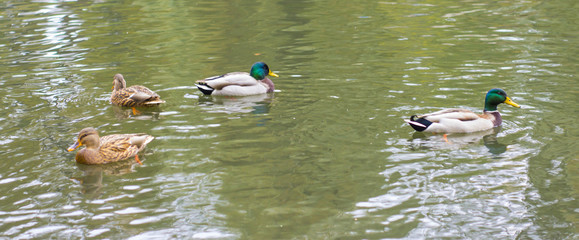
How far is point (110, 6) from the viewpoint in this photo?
2747cm

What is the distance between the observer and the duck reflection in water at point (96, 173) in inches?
325

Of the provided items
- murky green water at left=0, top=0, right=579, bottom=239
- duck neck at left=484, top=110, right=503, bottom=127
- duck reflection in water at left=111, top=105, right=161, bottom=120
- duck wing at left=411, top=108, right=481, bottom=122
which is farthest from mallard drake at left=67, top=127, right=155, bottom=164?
duck neck at left=484, top=110, right=503, bottom=127

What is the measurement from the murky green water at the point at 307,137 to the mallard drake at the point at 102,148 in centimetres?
16

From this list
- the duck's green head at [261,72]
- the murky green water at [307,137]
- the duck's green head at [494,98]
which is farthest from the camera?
the duck's green head at [261,72]

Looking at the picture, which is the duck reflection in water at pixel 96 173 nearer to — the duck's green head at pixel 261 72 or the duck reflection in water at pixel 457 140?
the duck reflection in water at pixel 457 140

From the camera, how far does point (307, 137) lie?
10000 millimetres

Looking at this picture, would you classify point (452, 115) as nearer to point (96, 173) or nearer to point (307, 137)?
point (307, 137)

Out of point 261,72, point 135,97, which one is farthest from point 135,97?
point 261,72

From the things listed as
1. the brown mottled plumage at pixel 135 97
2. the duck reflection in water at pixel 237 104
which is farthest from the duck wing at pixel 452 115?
the brown mottled plumage at pixel 135 97

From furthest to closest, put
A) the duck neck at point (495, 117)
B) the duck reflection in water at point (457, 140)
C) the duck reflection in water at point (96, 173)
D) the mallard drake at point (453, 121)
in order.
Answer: the duck neck at point (495, 117) < the mallard drake at point (453, 121) < the duck reflection in water at point (457, 140) < the duck reflection in water at point (96, 173)

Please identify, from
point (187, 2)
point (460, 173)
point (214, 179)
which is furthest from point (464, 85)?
point (187, 2)

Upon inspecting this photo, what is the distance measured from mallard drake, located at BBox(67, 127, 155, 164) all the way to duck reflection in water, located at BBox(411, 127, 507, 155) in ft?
12.6

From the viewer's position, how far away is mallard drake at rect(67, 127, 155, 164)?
926 centimetres

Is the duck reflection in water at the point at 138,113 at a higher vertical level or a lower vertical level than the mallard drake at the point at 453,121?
lower
